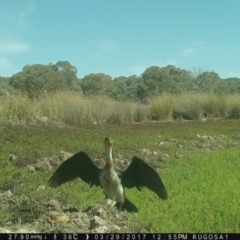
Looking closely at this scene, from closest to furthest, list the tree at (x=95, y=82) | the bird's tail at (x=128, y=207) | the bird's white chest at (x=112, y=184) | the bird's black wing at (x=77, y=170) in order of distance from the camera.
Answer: the bird's white chest at (x=112, y=184) → the bird's black wing at (x=77, y=170) → the bird's tail at (x=128, y=207) → the tree at (x=95, y=82)

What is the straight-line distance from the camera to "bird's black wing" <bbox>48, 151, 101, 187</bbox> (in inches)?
204

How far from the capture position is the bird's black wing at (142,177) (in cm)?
500

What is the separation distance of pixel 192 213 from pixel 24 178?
282 cm

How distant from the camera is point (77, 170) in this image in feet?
17.2

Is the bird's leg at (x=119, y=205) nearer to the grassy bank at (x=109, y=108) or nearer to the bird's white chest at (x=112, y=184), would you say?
the bird's white chest at (x=112, y=184)

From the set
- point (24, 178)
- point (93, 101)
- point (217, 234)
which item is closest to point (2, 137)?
point (24, 178)

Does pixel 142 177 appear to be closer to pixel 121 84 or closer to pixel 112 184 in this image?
pixel 112 184

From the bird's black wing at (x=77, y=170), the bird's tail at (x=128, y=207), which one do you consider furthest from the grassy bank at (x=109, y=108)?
the bird's tail at (x=128, y=207)

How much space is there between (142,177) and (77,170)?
739 millimetres

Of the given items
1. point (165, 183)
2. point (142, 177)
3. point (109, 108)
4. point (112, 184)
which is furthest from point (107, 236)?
point (109, 108)

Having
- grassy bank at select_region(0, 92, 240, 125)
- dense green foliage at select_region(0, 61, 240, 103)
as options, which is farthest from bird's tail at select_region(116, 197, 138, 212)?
dense green foliage at select_region(0, 61, 240, 103)

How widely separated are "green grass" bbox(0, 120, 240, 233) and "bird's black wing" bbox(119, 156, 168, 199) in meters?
0.39

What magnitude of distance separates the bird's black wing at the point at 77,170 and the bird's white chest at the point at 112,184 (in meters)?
0.21

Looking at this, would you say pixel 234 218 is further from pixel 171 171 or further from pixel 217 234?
pixel 171 171
